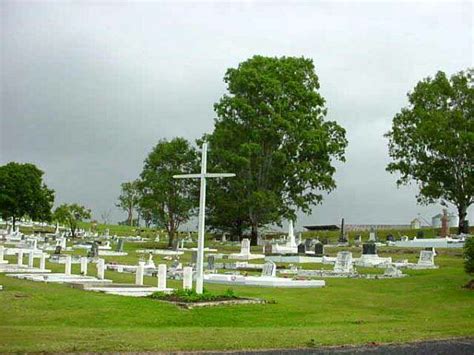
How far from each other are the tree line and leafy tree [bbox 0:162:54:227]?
24.3 m

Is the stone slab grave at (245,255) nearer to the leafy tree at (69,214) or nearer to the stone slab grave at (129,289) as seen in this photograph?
the stone slab grave at (129,289)

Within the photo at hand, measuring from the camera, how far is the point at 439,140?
178 ft

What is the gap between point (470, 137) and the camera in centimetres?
5209

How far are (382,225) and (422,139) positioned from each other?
3484 cm

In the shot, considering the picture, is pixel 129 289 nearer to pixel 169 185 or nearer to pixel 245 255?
pixel 245 255

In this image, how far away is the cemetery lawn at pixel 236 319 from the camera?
10.5m

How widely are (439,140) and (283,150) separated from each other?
13336mm

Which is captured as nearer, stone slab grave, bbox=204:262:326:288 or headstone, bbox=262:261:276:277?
stone slab grave, bbox=204:262:326:288

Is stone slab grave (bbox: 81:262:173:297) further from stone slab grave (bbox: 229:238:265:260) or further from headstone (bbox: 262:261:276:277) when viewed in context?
stone slab grave (bbox: 229:238:265:260)

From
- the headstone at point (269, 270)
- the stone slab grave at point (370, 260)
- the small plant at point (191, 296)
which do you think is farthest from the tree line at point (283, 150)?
the small plant at point (191, 296)

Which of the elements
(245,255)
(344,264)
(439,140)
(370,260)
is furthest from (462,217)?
Answer: (344,264)

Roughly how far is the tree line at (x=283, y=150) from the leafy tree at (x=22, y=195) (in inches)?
957

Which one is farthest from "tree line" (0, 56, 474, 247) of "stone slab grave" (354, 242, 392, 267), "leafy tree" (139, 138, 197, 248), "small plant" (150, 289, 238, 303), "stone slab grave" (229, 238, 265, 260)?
"small plant" (150, 289, 238, 303)

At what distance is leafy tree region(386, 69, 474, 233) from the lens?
2132 inches
